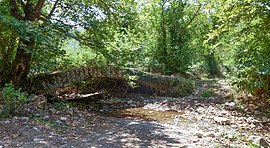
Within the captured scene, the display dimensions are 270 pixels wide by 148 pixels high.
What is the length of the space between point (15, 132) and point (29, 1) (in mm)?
4068

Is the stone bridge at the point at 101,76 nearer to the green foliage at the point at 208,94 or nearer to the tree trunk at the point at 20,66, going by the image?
the tree trunk at the point at 20,66

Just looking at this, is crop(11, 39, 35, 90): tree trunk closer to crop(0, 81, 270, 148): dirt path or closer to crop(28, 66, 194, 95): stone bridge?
crop(28, 66, 194, 95): stone bridge

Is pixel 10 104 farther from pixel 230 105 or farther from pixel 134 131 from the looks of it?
pixel 230 105

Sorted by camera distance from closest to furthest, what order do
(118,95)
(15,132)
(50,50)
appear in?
(15,132) < (50,50) < (118,95)

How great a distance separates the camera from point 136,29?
745 cm

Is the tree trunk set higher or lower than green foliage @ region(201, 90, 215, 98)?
higher

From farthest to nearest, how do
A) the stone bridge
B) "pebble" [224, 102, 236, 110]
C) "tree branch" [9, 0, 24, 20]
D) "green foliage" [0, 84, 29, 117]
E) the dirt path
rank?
"pebble" [224, 102, 236, 110], the stone bridge, "tree branch" [9, 0, 24, 20], "green foliage" [0, 84, 29, 117], the dirt path

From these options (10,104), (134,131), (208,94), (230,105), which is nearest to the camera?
(10,104)

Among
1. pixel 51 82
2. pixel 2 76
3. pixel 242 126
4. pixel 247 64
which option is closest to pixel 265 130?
pixel 242 126

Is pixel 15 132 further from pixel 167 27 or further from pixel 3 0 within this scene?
pixel 167 27

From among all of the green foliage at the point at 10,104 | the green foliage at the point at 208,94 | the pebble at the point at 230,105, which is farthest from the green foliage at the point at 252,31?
the green foliage at the point at 10,104

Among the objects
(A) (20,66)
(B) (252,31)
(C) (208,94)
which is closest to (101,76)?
(A) (20,66)

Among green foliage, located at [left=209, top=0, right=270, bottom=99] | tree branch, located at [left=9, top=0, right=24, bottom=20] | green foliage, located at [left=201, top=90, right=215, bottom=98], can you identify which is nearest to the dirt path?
green foliage, located at [left=209, top=0, right=270, bottom=99]

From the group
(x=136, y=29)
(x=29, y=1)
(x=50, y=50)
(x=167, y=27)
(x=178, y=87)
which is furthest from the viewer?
(x=167, y=27)
